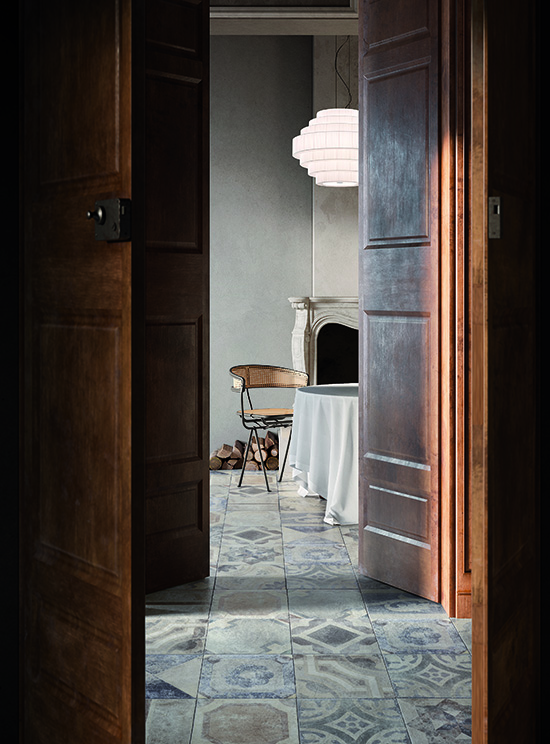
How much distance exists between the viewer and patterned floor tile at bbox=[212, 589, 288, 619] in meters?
3.48

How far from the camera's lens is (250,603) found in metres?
3.61

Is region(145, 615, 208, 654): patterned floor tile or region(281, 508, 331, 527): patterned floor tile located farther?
region(281, 508, 331, 527): patterned floor tile

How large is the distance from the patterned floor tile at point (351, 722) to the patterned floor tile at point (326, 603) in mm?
833

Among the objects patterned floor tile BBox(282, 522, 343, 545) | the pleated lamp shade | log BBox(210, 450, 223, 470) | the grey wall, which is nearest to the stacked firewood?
log BBox(210, 450, 223, 470)

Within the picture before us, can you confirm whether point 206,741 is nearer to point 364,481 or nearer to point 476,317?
point 476,317

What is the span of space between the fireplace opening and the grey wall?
1.48ft

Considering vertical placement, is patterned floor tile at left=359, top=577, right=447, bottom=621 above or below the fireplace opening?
below

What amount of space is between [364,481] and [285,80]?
530cm

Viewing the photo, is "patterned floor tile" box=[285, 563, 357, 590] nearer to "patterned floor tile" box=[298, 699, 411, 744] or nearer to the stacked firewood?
"patterned floor tile" box=[298, 699, 411, 744]


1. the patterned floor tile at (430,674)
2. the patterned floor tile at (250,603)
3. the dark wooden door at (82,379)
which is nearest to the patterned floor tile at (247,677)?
the patterned floor tile at (430,674)

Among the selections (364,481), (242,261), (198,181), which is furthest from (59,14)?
(242,261)

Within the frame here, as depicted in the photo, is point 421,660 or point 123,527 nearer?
point 123,527

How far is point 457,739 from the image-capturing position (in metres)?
2.37
